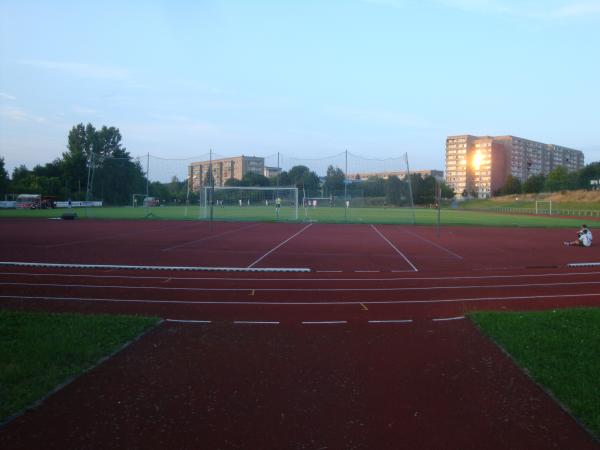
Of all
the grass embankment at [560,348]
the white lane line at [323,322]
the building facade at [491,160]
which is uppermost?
the building facade at [491,160]

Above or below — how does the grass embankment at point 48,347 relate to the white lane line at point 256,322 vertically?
above

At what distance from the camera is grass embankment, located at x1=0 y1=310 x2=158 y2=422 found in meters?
4.74

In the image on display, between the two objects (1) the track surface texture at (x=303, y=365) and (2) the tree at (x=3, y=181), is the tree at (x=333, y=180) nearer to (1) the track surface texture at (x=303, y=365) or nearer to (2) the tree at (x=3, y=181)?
(1) the track surface texture at (x=303, y=365)

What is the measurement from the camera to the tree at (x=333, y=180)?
131 feet

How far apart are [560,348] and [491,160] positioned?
5009 inches

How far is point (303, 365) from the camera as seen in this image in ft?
18.7

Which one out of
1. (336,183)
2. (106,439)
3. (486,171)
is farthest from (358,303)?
(486,171)

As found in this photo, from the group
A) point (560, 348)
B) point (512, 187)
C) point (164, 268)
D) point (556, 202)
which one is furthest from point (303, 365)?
point (512, 187)

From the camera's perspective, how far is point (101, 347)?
611cm

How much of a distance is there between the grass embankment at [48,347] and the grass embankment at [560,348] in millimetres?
5127

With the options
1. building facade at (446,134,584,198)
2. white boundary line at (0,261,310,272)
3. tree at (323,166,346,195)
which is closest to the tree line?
building facade at (446,134,584,198)

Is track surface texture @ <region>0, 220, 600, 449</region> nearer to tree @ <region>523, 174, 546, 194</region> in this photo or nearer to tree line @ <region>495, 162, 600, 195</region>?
tree line @ <region>495, 162, 600, 195</region>

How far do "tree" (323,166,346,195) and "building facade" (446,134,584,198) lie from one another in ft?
263

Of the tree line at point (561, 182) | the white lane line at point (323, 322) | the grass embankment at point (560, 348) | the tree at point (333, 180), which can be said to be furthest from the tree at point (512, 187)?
the white lane line at point (323, 322)
